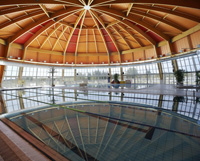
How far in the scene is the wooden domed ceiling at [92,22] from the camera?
12.1 m

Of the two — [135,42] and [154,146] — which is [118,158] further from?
[135,42]

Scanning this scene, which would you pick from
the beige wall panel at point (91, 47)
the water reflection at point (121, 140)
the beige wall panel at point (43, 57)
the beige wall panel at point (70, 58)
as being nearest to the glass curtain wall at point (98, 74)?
the beige wall panel at point (43, 57)

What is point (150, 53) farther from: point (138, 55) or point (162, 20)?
point (162, 20)

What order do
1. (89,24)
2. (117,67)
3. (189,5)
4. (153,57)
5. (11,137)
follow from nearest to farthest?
(11,137) < (189,5) < (89,24) < (153,57) < (117,67)

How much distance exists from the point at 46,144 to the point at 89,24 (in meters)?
20.5

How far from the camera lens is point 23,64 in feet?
69.9

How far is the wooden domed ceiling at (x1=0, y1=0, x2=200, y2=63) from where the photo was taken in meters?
12.1

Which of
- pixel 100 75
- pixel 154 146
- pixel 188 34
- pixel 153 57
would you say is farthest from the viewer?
pixel 100 75

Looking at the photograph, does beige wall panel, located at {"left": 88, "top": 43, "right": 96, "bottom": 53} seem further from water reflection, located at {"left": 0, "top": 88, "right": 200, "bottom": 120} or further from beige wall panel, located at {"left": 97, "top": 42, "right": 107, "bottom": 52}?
water reflection, located at {"left": 0, "top": 88, "right": 200, "bottom": 120}

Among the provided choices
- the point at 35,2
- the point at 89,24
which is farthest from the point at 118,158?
the point at 89,24

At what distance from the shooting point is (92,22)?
19500 millimetres

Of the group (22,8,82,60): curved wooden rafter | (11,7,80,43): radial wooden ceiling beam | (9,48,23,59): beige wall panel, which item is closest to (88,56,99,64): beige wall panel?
(22,8,82,60): curved wooden rafter

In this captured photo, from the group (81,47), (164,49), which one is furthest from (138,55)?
(81,47)

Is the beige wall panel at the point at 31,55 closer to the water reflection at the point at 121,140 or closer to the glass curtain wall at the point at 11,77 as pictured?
the glass curtain wall at the point at 11,77
